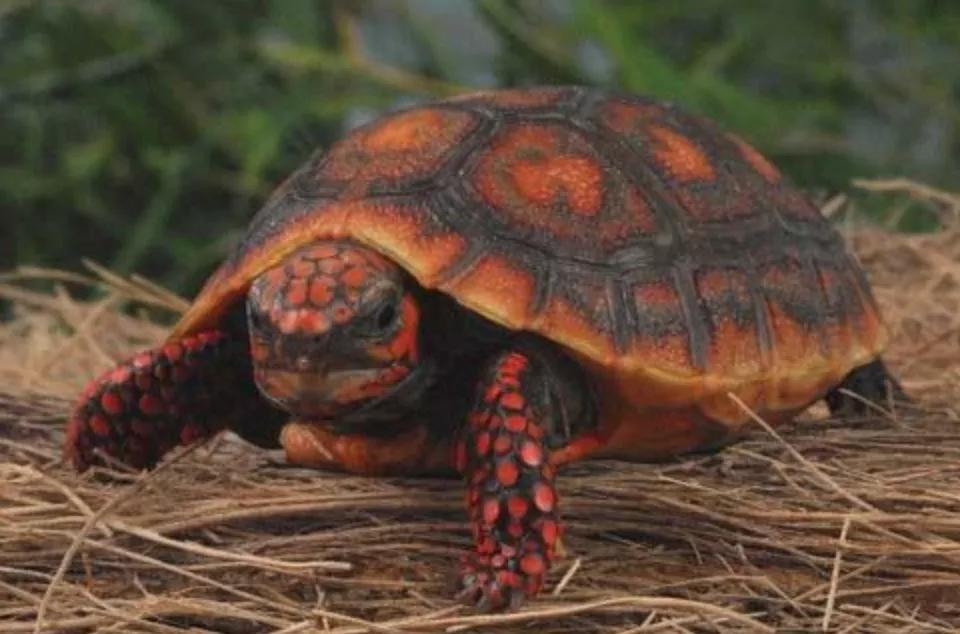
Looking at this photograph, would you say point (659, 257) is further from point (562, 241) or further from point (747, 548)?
point (747, 548)

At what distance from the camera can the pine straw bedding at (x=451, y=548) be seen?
6.72 ft

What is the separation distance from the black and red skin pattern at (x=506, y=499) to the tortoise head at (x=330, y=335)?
0.46ft

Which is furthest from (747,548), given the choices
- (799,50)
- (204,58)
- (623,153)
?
(204,58)

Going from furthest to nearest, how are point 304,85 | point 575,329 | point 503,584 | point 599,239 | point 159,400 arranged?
point 304,85 < point 159,400 < point 599,239 < point 575,329 < point 503,584

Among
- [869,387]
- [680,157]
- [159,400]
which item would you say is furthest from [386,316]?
[869,387]

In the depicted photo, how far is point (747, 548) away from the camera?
7.19 feet

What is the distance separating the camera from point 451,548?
85.3 inches

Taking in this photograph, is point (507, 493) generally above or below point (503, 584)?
above

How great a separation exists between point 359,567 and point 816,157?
3.33 meters

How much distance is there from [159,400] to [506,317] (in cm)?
64

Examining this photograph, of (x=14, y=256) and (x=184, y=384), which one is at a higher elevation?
(x=14, y=256)

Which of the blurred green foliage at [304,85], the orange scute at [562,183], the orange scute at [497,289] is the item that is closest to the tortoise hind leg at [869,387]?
the orange scute at [562,183]

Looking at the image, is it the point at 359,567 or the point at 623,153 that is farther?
the point at 623,153

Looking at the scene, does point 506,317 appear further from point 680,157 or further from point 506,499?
point 680,157
